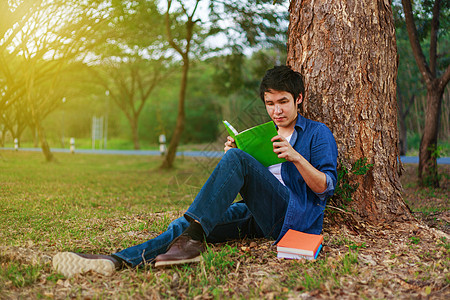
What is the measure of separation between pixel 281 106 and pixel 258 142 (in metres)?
0.38

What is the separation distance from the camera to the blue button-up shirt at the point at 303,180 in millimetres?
2656

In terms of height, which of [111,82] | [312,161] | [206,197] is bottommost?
[206,197]

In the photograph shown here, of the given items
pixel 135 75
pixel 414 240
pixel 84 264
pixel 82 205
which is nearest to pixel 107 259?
pixel 84 264

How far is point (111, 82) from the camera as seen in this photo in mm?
24969

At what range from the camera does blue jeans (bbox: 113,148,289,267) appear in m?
2.46

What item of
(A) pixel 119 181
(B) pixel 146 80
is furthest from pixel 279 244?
(B) pixel 146 80

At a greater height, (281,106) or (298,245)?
(281,106)

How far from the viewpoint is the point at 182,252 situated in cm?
246

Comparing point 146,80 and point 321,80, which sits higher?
point 146,80

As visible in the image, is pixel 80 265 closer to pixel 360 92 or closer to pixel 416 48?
pixel 360 92

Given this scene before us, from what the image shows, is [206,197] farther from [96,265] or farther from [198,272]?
[96,265]

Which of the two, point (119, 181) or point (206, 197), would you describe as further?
point (119, 181)

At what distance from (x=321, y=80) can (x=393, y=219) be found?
4.42 ft

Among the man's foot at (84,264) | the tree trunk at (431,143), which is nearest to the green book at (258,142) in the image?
the man's foot at (84,264)
